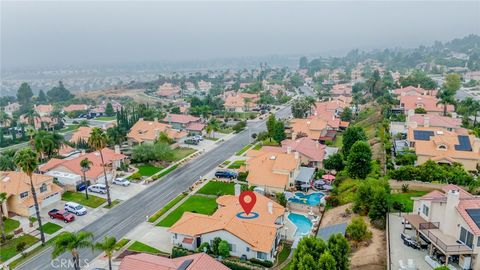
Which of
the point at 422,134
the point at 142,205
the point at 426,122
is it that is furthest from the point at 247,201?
the point at 426,122

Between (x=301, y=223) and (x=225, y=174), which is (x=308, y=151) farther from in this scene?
(x=301, y=223)

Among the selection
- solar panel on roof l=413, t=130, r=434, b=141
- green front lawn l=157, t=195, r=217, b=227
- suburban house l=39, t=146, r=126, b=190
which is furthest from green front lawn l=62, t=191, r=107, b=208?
solar panel on roof l=413, t=130, r=434, b=141

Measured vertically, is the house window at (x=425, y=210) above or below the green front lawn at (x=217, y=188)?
above

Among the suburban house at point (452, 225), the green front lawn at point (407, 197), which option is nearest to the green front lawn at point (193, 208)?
the green front lawn at point (407, 197)

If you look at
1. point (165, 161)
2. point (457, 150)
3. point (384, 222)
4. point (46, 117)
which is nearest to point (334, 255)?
point (384, 222)

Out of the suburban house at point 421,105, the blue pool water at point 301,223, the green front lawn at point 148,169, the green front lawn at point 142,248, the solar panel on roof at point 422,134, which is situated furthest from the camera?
the suburban house at point 421,105

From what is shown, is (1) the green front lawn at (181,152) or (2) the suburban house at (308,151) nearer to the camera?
(2) the suburban house at (308,151)

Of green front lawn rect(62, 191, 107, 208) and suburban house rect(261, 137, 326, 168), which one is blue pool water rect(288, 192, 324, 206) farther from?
green front lawn rect(62, 191, 107, 208)

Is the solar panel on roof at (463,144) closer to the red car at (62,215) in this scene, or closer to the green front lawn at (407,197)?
the green front lawn at (407,197)
